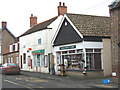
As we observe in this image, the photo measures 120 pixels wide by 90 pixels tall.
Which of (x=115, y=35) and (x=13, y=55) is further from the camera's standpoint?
(x=13, y=55)

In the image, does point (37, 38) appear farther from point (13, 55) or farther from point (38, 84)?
point (38, 84)

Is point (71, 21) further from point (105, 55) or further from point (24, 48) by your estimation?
point (24, 48)

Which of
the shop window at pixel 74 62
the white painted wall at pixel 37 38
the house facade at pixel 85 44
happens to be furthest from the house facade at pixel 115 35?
the white painted wall at pixel 37 38

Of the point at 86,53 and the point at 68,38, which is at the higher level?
the point at 68,38

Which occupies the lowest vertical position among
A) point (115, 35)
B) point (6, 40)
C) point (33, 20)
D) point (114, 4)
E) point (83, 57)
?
point (83, 57)

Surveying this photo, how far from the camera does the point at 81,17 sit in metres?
22.8

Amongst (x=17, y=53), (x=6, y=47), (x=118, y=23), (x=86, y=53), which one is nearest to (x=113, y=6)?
(x=118, y=23)

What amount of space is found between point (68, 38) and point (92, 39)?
2.98 m

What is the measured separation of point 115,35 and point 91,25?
146 inches

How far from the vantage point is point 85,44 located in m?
19.8

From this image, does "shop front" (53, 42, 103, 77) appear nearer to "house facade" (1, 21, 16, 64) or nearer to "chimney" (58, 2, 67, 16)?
"chimney" (58, 2, 67, 16)

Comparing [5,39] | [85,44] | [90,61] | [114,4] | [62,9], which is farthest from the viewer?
[5,39]

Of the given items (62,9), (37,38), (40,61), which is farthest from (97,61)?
(37,38)

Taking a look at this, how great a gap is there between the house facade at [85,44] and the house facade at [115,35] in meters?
1.93
